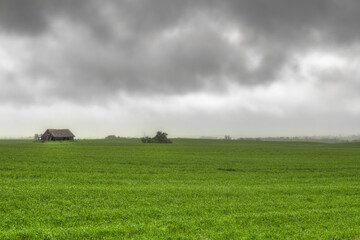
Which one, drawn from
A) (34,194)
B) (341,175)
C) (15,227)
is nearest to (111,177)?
(34,194)

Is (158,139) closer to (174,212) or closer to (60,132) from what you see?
(60,132)

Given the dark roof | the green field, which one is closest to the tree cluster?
the dark roof

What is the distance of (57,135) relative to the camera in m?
109

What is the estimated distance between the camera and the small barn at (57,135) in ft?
357

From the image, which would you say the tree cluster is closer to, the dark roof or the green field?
the dark roof

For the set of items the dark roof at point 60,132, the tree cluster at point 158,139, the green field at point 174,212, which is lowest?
the green field at point 174,212

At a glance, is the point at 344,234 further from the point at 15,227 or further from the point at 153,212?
the point at 15,227

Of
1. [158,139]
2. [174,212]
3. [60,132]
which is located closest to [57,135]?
[60,132]

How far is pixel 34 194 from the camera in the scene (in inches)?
648

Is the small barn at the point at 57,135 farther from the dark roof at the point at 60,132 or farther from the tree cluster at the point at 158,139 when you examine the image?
the tree cluster at the point at 158,139

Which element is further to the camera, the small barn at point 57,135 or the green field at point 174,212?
the small barn at point 57,135

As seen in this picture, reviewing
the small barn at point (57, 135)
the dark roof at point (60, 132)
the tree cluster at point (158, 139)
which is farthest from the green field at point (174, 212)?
the dark roof at point (60, 132)

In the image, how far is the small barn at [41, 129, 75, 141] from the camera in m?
109

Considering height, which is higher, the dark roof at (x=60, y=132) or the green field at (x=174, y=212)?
the dark roof at (x=60, y=132)
